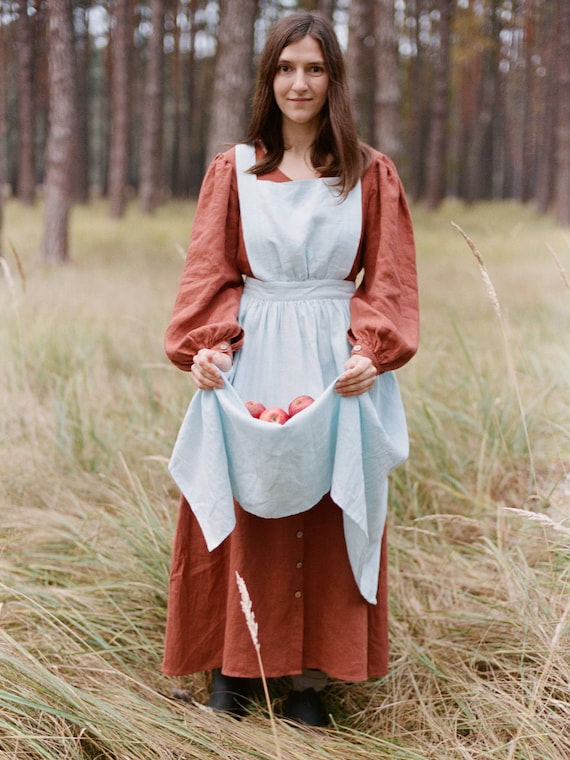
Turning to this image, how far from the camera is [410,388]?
355 cm

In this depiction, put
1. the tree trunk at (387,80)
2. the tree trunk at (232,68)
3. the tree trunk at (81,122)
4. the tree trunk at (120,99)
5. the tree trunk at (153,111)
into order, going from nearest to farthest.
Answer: the tree trunk at (232,68) < the tree trunk at (387,80) < the tree trunk at (120,99) < the tree trunk at (153,111) < the tree trunk at (81,122)

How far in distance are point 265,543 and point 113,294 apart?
4.19 meters

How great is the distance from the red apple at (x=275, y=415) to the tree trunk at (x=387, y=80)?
601 cm

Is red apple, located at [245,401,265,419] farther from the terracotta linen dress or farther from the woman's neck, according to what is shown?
the woman's neck

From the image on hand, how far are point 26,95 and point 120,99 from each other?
1.45 m

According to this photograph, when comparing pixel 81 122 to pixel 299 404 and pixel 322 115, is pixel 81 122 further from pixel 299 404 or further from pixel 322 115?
pixel 299 404

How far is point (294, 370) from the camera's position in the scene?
1.94 m

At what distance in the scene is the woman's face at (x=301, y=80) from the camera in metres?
→ 1.91

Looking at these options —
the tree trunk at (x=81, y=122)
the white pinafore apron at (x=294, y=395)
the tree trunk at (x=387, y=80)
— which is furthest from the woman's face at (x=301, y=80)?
the tree trunk at (x=81, y=122)

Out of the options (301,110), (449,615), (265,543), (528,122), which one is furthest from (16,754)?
(528,122)

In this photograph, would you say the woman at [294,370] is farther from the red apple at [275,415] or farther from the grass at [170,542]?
the grass at [170,542]

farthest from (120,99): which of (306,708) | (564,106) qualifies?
(306,708)

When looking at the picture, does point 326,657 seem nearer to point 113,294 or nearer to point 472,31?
point 113,294

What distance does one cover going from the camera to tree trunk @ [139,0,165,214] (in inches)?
486
